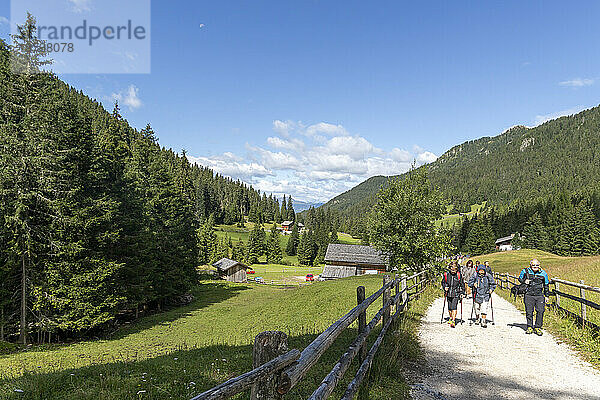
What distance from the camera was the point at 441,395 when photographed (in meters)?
6.46

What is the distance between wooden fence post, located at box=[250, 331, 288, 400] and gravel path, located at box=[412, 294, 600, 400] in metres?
4.67

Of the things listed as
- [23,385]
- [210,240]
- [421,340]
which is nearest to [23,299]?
[23,385]

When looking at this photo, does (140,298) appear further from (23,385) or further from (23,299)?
(23,385)

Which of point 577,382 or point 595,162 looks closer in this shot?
point 577,382

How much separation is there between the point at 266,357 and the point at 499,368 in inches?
301

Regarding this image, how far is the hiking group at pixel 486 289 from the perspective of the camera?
37.6ft

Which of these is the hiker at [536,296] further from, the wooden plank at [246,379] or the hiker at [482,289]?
the wooden plank at [246,379]

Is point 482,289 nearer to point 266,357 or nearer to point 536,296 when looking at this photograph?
point 536,296

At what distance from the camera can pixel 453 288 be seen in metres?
12.9

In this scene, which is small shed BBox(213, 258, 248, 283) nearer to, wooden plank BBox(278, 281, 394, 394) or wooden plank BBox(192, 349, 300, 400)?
wooden plank BBox(278, 281, 394, 394)

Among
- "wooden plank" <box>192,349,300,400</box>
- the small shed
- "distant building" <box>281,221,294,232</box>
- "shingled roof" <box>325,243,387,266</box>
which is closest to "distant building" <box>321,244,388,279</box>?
"shingled roof" <box>325,243,387,266</box>

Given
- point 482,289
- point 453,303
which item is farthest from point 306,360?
point 482,289

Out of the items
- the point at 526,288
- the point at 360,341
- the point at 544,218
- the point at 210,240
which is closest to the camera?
the point at 360,341

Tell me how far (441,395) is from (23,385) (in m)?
8.06
